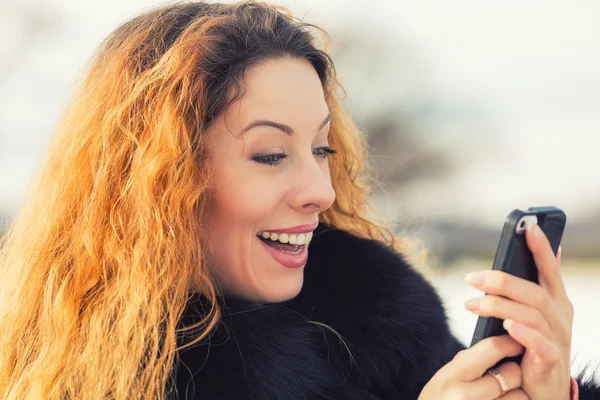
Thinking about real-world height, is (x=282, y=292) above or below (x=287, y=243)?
below

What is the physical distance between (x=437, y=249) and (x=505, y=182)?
912 millimetres

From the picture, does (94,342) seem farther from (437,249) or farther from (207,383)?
(437,249)

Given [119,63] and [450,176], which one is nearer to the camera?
[119,63]

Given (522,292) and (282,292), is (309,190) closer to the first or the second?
(282,292)

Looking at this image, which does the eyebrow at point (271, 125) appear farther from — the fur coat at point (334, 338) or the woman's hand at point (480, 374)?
the woman's hand at point (480, 374)

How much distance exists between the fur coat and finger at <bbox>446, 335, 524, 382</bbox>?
34cm

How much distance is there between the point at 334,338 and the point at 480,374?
1.56 feet

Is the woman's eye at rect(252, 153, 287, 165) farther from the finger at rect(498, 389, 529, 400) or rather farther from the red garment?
the red garment

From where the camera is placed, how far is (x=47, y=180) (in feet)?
5.69

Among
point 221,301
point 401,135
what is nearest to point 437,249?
point 401,135

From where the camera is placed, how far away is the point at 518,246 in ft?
4.00

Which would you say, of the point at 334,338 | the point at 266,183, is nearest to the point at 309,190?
the point at 266,183

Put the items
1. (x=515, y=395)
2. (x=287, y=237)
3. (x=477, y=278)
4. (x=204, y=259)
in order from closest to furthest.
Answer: (x=477, y=278), (x=515, y=395), (x=204, y=259), (x=287, y=237)

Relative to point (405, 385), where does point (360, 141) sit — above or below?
above
